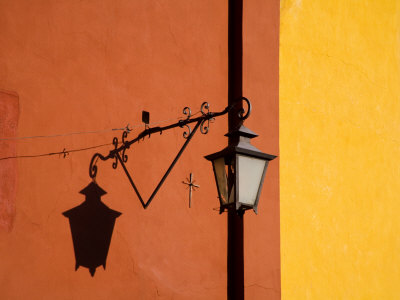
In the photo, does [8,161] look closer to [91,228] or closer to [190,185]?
[91,228]

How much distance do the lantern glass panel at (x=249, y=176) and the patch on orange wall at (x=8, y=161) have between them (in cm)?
126

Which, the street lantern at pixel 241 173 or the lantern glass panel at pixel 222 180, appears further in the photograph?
the lantern glass panel at pixel 222 180

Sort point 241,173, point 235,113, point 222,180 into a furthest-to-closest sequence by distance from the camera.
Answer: point 235,113 < point 222,180 < point 241,173

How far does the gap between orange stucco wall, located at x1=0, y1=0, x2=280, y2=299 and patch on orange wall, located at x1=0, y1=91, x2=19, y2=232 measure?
3 cm

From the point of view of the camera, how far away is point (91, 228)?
3676 mm

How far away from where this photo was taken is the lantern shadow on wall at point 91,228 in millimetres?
3594

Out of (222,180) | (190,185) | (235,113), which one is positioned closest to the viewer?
(222,180)

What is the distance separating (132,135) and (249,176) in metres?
1.06
